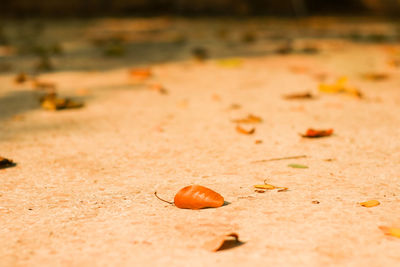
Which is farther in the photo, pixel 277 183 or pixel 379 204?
pixel 277 183

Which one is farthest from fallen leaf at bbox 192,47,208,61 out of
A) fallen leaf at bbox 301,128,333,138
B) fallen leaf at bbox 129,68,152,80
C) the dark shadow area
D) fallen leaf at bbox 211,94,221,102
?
fallen leaf at bbox 301,128,333,138

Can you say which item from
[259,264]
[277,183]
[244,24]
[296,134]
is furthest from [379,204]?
[244,24]

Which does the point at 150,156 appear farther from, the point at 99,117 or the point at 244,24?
the point at 244,24

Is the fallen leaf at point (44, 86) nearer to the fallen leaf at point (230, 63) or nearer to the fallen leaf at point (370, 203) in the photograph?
the fallen leaf at point (230, 63)

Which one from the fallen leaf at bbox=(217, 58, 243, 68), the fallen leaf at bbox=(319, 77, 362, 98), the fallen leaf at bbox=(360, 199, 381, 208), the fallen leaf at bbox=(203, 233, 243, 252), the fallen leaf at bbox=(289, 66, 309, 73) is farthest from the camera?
the fallen leaf at bbox=(217, 58, 243, 68)

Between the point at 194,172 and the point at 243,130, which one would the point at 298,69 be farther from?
the point at 194,172

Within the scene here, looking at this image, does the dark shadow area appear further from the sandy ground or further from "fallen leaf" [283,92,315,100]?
"fallen leaf" [283,92,315,100]
